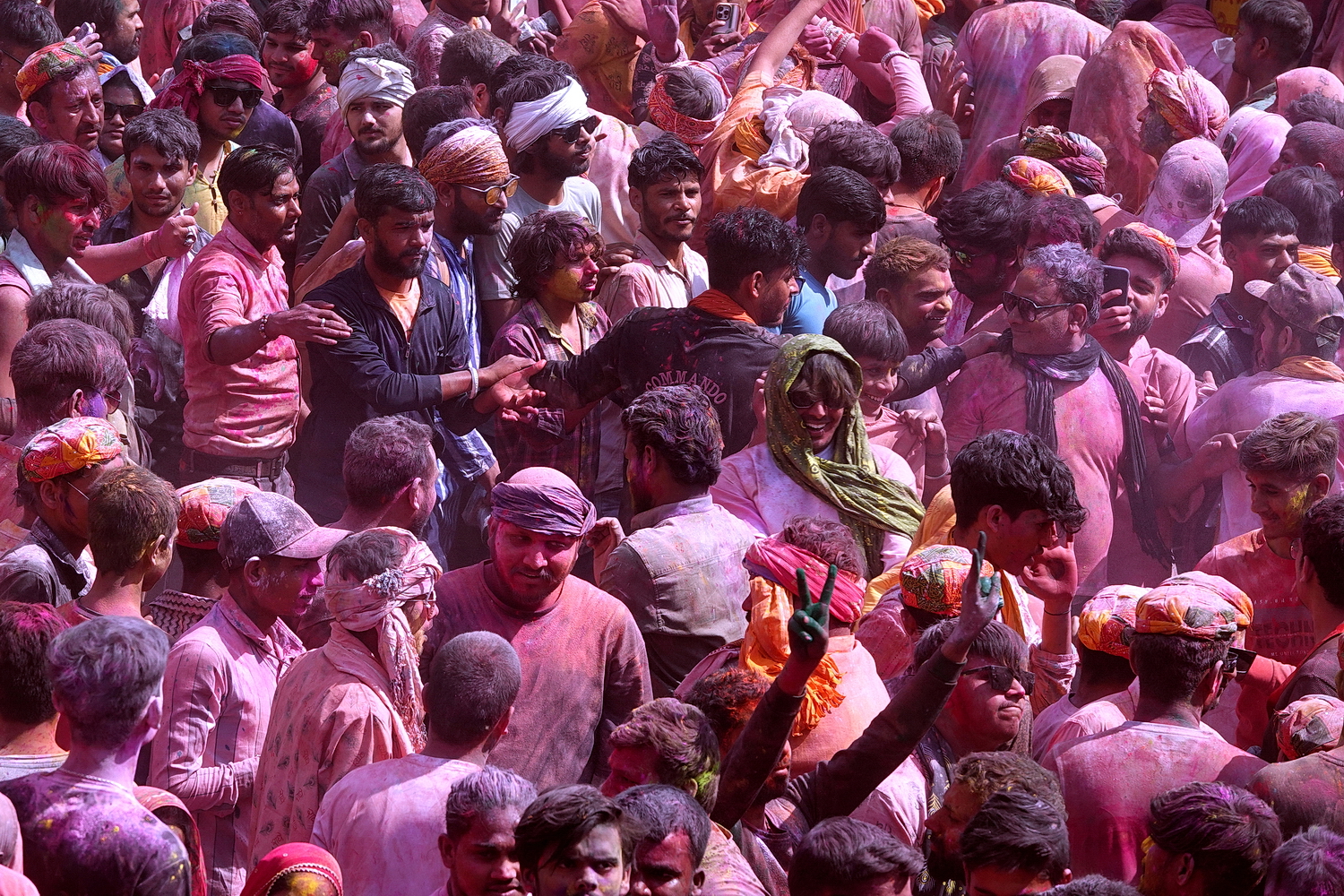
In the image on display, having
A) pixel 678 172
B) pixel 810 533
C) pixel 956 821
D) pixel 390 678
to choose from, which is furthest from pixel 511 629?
pixel 678 172

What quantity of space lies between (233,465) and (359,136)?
1.77 meters

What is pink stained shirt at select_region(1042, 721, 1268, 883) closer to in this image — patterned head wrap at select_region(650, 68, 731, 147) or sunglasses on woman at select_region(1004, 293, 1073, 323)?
sunglasses on woman at select_region(1004, 293, 1073, 323)

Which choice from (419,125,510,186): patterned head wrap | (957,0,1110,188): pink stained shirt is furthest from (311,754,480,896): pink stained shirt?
(957,0,1110,188): pink stained shirt

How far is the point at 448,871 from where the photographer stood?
421 centimetres

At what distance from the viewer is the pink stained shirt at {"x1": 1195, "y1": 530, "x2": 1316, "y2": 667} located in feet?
19.4

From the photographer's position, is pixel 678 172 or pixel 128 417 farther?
pixel 678 172

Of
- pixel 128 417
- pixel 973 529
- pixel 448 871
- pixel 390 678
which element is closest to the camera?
pixel 448 871

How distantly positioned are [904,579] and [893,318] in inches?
70.1

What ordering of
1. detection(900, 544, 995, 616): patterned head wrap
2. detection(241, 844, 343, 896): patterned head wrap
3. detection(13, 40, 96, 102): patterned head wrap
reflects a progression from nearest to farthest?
1. detection(241, 844, 343, 896): patterned head wrap
2. detection(900, 544, 995, 616): patterned head wrap
3. detection(13, 40, 96, 102): patterned head wrap

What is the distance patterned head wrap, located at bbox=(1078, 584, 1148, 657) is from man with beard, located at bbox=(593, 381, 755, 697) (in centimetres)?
98

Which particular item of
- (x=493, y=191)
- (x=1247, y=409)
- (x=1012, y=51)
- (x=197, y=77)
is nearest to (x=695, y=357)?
(x=493, y=191)

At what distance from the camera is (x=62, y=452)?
5348 millimetres

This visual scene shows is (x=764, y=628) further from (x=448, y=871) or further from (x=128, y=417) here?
(x=128, y=417)

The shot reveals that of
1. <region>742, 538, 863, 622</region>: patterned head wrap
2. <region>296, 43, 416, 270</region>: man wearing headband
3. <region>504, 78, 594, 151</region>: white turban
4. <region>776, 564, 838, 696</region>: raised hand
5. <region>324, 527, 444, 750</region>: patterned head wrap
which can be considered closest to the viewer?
<region>776, 564, 838, 696</region>: raised hand
